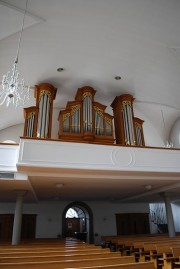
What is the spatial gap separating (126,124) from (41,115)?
11.7ft

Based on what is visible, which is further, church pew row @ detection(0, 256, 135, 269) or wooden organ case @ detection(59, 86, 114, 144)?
wooden organ case @ detection(59, 86, 114, 144)

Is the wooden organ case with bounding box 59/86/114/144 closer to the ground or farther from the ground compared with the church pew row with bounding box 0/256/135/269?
farther from the ground

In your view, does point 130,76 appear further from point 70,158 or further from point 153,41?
point 70,158

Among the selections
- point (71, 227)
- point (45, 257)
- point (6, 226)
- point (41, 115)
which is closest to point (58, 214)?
point (71, 227)

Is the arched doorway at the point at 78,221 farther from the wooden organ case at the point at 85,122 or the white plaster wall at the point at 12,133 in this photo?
the wooden organ case at the point at 85,122

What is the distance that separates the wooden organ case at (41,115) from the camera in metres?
8.20

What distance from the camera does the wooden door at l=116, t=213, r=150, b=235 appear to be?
46.1 feet

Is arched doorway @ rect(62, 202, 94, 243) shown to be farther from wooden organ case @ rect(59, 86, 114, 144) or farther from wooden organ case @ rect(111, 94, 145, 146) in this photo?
wooden organ case @ rect(59, 86, 114, 144)

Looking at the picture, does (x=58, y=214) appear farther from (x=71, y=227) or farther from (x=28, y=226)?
(x=71, y=227)

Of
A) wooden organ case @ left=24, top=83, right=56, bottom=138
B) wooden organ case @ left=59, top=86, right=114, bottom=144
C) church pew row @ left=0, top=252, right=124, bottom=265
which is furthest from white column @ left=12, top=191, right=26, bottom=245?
church pew row @ left=0, top=252, right=124, bottom=265

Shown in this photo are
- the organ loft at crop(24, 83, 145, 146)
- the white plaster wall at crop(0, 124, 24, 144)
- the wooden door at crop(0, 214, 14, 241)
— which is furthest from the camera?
the wooden door at crop(0, 214, 14, 241)

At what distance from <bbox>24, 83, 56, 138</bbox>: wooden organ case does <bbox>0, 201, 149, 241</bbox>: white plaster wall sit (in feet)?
20.9

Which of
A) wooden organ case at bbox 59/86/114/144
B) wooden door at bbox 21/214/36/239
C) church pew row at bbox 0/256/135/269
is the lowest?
church pew row at bbox 0/256/135/269

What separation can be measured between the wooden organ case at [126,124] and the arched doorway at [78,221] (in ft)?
19.9
